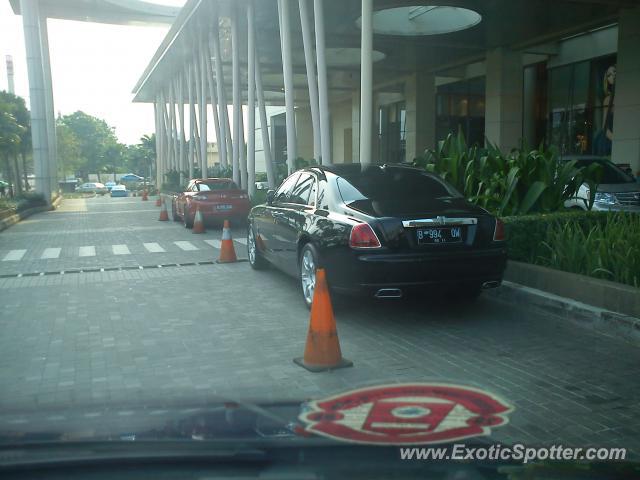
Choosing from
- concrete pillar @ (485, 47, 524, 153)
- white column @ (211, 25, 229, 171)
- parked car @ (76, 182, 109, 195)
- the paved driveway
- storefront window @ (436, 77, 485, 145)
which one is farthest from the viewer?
parked car @ (76, 182, 109, 195)

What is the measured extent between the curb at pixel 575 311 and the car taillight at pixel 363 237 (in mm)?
2021

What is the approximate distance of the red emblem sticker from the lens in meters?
2.72

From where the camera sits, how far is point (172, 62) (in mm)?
34688

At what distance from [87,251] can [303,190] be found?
698 cm

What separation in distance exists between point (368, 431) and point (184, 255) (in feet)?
31.2

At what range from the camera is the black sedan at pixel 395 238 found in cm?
586

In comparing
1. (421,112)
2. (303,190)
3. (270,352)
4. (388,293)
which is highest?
(421,112)

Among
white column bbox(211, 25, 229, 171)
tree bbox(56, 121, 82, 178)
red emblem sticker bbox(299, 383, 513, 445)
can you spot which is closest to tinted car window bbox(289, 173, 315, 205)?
red emblem sticker bbox(299, 383, 513, 445)

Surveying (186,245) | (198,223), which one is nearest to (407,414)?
(186,245)

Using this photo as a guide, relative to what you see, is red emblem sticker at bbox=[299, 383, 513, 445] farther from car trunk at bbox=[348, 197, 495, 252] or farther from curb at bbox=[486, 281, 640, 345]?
curb at bbox=[486, 281, 640, 345]

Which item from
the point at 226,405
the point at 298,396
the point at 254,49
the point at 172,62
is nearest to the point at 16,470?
the point at 226,405

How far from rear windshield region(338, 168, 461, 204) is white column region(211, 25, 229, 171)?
1872cm

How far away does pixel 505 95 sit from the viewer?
26984 millimetres

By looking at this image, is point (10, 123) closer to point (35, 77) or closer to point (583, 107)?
point (35, 77)
